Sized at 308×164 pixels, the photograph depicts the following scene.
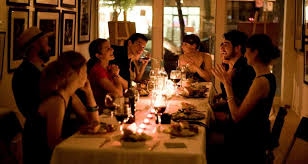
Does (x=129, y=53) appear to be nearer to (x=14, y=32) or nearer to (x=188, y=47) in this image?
(x=188, y=47)

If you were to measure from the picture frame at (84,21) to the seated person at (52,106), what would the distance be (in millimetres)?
3701

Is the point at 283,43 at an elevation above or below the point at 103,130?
above

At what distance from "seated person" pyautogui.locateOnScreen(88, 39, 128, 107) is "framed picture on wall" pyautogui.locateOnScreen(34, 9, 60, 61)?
1.03 meters

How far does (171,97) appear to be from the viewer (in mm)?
3975

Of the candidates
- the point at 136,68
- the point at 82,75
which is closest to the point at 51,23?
the point at 136,68

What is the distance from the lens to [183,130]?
2576mm

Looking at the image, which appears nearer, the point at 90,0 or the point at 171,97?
the point at 171,97

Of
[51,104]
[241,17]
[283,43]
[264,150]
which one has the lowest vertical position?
[264,150]

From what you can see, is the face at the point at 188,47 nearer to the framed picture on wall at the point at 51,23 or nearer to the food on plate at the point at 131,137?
the framed picture on wall at the point at 51,23

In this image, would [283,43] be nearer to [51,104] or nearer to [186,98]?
[186,98]

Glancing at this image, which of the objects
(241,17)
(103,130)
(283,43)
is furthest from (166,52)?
(103,130)

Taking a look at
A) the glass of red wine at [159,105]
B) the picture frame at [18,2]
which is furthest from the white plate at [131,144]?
the picture frame at [18,2]

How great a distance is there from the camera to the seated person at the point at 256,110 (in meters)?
3.06

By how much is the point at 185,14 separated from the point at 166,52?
0.76 metres
